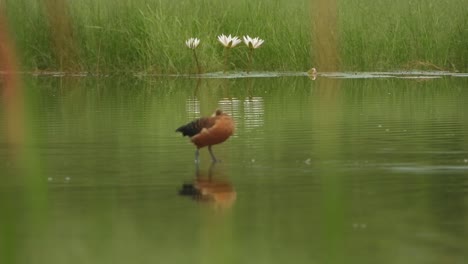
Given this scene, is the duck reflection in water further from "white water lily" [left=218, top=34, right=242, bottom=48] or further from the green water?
"white water lily" [left=218, top=34, right=242, bottom=48]

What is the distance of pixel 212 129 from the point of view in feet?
33.7

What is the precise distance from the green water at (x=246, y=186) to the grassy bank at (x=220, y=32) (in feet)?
20.1

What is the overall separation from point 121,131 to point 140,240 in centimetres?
663

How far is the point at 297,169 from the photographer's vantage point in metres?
9.91

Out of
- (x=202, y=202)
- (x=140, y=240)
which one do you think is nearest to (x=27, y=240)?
(x=140, y=240)

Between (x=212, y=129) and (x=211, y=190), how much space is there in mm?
1430

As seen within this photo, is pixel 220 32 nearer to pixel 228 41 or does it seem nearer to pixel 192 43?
pixel 192 43

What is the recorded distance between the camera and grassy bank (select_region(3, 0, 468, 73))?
913 inches

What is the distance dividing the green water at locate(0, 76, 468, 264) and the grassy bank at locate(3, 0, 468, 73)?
6.13 metres

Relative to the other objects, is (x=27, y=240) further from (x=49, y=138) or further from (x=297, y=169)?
(x=49, y=138)

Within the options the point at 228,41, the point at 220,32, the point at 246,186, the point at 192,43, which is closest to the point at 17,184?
the point at 246,186

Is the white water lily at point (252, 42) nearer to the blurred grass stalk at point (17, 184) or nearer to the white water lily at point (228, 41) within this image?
the white water lily at point (228, 41)

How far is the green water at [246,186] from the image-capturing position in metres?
6.66

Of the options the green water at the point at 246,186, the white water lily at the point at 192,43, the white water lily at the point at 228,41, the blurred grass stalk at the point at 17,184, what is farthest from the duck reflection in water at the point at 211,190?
the white water lily at the point at 192,43
